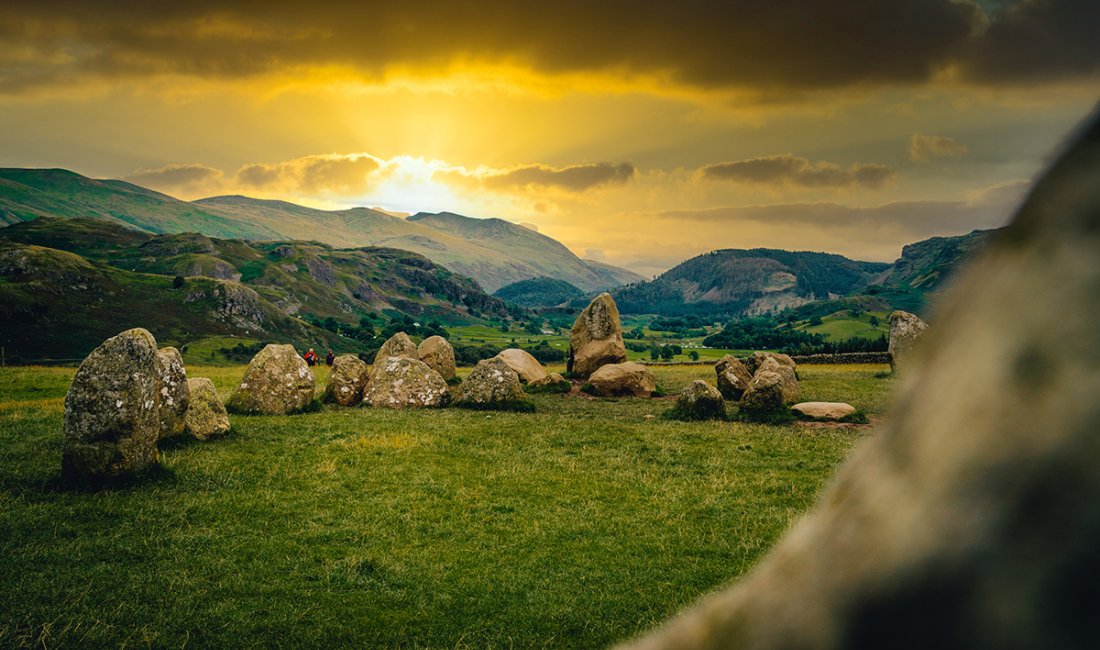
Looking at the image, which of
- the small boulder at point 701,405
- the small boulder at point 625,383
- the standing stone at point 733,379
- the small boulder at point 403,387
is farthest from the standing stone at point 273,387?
the standing stone at point 733,379

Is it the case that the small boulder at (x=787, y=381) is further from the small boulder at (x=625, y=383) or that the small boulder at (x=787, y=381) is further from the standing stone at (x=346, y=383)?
the standing stone at (x=346, y=383)

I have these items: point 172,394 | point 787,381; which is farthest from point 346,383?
point 787,381

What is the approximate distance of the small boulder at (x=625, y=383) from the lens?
105ft

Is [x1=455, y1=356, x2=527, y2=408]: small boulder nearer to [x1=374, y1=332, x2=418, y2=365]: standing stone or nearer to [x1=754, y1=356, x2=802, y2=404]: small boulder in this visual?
[x1=374, y1=332, x2=418, y2=365]: standing stone

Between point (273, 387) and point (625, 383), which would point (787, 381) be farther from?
point (273, 387)

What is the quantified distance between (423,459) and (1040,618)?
17.4m

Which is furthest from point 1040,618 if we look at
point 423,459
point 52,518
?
point 423,459

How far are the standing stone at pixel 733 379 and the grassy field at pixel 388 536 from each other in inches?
455

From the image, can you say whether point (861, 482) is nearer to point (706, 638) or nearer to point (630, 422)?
point (706, 638)

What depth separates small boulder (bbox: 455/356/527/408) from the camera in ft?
88.2

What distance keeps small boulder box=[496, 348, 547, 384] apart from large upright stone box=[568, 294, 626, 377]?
3.25 metres

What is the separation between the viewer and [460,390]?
2836 cm

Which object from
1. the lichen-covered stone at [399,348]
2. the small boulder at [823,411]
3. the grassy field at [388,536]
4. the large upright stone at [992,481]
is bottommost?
the grassy field at [388,536]

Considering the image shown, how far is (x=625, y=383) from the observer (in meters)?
32.0
